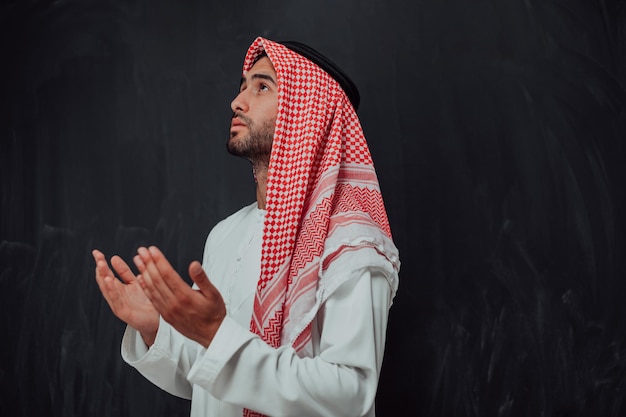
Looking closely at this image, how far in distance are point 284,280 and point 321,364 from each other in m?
0.27

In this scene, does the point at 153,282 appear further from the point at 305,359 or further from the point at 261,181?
the point at 261,181

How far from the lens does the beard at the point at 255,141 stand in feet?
A: 6.29

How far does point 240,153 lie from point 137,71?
106 cm

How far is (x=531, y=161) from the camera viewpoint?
2377 millimetres

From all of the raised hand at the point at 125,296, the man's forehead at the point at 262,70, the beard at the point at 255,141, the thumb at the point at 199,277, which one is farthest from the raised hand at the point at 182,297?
the man's forehead at the point at 262,70

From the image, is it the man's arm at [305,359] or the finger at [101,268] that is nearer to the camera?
the man's arm at [305,359]

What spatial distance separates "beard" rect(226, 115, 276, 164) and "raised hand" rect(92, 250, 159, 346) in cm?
52

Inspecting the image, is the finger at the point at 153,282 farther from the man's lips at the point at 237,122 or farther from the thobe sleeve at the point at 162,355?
the man's lips at the point at 237,122

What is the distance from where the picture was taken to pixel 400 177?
248 cm

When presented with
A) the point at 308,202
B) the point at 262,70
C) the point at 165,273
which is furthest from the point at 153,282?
the point at 262,70

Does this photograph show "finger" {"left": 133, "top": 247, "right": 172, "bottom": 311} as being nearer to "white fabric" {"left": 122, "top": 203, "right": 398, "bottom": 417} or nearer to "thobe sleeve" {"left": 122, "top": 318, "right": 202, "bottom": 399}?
"white fabric" {"left": 122, "top": 203, "right": 398, "bottom": 417}

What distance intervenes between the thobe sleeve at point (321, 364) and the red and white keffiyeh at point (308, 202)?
6 centimetres

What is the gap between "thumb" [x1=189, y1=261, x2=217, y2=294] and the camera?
1.21m

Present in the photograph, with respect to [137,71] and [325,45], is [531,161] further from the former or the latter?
[137,71]
